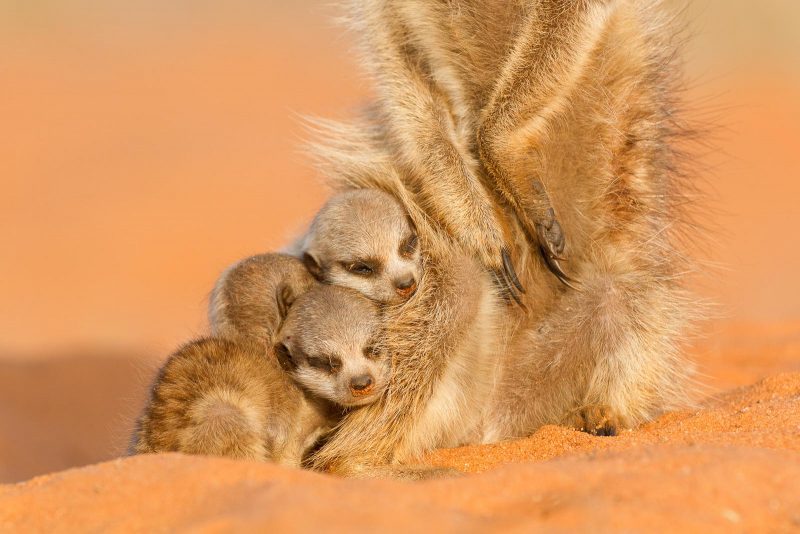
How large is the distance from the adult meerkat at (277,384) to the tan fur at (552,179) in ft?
1.42

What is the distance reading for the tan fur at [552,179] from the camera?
16.5 feet

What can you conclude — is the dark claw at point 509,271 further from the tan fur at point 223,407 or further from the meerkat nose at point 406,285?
the tan fur at point 223,407

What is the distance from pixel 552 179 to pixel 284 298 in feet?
4.97

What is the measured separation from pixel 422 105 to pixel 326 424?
175 centimetres

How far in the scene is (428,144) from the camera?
5227mm

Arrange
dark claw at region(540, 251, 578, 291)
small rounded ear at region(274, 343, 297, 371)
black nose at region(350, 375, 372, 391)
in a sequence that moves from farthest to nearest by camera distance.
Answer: dark claw at region(540, 251, 578, 291), small rounded ear at region(274, 343, 297, 371), black nose at region(350, 375, 372, 391)

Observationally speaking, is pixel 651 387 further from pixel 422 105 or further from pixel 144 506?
pixel 144 506

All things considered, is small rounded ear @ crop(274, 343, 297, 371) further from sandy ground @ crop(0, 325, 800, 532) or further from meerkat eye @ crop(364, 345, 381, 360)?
sandy ground @ crop(0, 325, 800, 532)

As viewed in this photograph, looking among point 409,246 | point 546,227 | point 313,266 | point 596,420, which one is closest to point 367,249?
point 409,246

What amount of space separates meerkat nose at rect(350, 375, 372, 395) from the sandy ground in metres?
1.23

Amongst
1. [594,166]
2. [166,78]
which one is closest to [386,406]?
[594,166]

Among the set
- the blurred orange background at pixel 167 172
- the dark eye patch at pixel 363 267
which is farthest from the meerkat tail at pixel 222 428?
the blurred orange background at pixel 167 172

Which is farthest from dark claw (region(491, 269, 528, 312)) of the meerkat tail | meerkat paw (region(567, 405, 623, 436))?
the meerkat tail

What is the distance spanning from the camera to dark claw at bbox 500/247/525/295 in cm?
507
